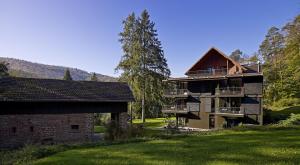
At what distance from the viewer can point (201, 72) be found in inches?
1545

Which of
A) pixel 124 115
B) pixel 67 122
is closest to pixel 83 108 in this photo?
pixel 67 122

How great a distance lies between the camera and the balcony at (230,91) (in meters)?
33.6

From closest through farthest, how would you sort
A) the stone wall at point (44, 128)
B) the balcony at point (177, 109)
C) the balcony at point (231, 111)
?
the stone wall at point (44, 128) < the balcony at point (231, 111) < the balcony at point (177, 109)

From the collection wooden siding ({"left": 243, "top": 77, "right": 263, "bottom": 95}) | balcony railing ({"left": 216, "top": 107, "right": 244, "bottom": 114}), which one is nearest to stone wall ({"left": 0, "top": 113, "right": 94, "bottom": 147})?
balcony railing ({"left": 216, "top": 107, "right": 244, "bottom": 114})

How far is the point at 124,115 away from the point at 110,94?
2715mm

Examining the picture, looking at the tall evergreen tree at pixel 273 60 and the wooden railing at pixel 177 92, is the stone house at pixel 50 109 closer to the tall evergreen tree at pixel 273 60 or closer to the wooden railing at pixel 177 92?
the wooden railing at pixel 177 92

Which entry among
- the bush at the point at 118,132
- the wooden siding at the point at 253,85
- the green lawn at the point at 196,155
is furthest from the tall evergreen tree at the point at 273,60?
the green lawn at the point at 196,155

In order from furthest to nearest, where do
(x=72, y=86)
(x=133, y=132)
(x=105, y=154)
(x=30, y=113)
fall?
(x=72, y=86), (x=30, y=113), (x=133, y=132), (x=105, y=154)

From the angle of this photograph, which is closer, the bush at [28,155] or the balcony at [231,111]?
the bush at [28,155]

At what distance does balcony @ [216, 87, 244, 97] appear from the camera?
110 feet

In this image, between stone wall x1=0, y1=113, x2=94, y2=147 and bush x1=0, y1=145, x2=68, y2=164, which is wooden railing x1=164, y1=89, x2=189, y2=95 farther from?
bush x1=0, y1=145, x2=68, y2=164

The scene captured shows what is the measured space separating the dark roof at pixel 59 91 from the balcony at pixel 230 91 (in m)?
13.6

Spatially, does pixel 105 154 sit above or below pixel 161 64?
below

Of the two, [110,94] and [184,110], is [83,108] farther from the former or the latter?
[184,110]
